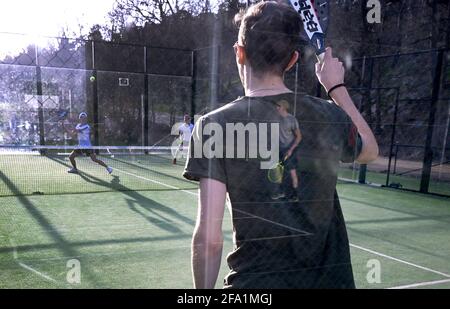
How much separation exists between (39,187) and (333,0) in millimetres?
9121

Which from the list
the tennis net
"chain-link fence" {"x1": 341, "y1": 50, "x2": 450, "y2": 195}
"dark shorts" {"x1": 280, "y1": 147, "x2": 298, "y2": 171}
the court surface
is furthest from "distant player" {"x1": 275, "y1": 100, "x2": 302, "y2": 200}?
"chain-link fence" {"x1": 341, "y1": 50, "x2": 450, "y2": 195}

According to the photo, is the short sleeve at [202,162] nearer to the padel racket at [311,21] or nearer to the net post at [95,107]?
the padel racket at [311,21]

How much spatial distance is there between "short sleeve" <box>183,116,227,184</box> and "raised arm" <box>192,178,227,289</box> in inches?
0.7

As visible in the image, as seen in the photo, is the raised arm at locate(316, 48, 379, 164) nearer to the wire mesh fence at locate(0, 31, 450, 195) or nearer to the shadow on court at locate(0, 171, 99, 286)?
the shadow on court at locate(0, 171, 99, 286)

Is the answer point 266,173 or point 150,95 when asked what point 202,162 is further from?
point 150,95

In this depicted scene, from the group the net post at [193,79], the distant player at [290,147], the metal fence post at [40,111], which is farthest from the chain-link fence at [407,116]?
the metal fence post at [40,111]

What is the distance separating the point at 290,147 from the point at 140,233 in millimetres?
4217

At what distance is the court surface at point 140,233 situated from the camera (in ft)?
13.1

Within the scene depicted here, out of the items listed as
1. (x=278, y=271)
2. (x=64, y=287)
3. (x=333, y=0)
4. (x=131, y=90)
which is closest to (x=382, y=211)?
(x=64, y=287)

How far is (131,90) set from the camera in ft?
52.1

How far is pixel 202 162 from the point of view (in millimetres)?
1255

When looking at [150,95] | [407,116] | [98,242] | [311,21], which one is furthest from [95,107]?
[311,21]
